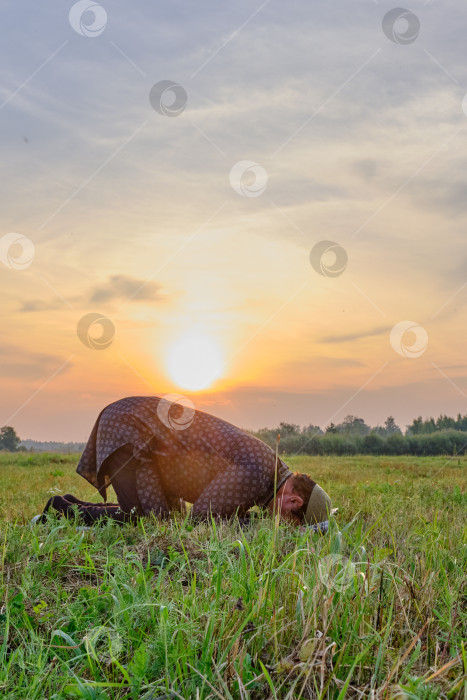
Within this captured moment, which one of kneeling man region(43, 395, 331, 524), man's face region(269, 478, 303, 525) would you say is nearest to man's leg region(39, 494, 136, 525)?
kneeling man region(43, 395, 331, 524)

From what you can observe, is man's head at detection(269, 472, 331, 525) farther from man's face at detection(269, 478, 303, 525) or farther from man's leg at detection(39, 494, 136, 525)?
man's leg at detection(39, 494, 136, 525)

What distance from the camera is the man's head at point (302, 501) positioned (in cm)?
563

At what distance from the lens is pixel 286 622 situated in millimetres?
2719

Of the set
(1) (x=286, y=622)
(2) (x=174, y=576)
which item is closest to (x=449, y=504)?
(2) (x=174, y=576)

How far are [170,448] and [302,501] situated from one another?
1.46 metres

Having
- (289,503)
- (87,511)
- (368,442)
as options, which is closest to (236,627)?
(289,503)

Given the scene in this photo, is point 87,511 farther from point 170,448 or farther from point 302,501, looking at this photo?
point 302,501

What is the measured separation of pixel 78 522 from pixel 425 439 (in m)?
28.3

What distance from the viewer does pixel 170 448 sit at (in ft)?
20.6

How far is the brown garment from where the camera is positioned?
6.08 metres

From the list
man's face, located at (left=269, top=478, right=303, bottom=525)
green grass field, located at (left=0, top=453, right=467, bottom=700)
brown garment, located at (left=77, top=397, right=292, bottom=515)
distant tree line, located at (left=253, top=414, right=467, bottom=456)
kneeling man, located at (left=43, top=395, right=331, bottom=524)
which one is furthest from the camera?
distant tree line, located at (left=253, top=414, right=467, bottom=456)

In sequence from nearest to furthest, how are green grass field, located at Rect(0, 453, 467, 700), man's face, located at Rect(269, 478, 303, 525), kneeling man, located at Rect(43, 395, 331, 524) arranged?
green grass field, located at Rect(0, 453, 467, 700), man's face, located at Rect(269, 478, 303, 525), kneeling man, located at Rect(43, 395, 331, 524)

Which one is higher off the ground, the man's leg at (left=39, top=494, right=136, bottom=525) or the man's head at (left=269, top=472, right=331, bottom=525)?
the man's head at (left=269, top=472, right=331, bottom=525)

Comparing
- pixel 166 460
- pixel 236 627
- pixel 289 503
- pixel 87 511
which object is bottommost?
pixel 236 627
